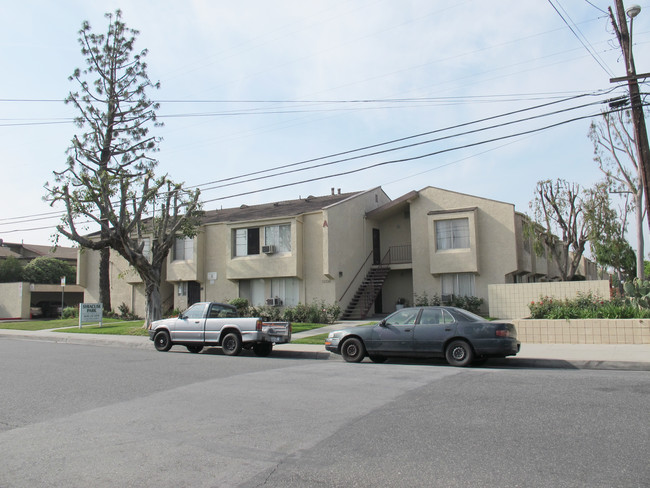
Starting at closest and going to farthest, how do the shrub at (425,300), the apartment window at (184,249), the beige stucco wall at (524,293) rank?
the beige stucco wall at (524,293)
the shrub at (425,300)
the apartment window at (184,249)

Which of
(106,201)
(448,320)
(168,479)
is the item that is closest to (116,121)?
(106,201)

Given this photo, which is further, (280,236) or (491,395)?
Result: (280,236)

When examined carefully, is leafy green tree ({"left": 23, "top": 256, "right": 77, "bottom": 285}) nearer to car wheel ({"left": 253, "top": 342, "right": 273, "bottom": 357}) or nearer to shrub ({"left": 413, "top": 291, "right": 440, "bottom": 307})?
shrub ({"left": 413, "top": 291, "right": 440, "bottom": 307})

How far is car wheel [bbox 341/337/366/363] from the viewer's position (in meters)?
13.5

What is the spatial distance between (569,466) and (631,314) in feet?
41.3

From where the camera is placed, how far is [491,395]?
8.32 m

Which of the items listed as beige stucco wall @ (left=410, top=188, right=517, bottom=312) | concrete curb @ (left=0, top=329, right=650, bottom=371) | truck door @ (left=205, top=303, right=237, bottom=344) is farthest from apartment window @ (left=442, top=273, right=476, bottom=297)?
truck door @ (left=205, top=303, right=237, bottom=344)

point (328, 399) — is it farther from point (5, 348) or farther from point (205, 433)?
point (5, 348)

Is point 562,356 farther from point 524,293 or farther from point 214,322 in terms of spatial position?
point 214,322

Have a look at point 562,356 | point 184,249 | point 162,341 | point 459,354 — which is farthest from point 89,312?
point 562,356

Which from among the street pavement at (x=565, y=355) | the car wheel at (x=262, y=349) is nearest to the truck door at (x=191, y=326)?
the car wheel at (x=262, y=349)

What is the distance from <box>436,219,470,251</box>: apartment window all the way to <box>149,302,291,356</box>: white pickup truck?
1281 cm

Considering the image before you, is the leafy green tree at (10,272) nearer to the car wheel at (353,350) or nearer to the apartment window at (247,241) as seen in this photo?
the apartment window at (247,241)

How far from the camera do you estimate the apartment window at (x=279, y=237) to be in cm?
2767
